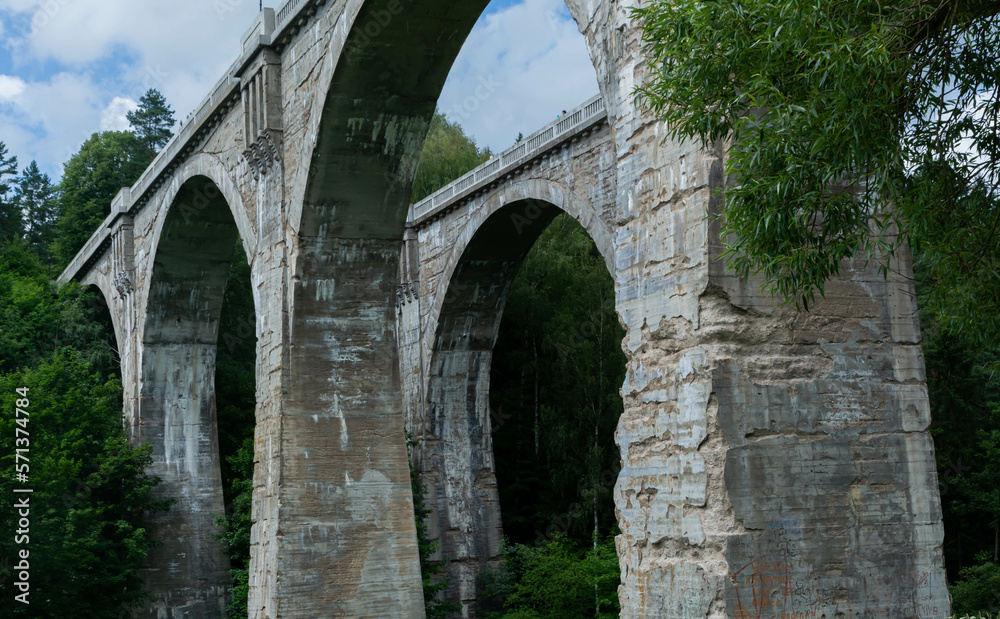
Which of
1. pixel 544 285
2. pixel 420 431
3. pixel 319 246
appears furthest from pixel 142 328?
pixel 544 285

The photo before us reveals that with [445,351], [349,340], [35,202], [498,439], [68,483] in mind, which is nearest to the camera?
[349,340]

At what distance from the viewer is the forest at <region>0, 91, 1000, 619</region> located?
18.1 m

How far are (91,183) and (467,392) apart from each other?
1703 cm

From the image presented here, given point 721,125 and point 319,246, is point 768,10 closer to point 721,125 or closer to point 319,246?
point 721,125

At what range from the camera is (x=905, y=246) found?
16.6ft

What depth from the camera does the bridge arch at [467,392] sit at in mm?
21234

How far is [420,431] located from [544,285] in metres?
6.79

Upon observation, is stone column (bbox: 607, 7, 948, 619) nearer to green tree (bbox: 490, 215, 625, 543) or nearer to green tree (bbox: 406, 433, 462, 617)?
green tree (bbox: 406, 433, 462, 617)

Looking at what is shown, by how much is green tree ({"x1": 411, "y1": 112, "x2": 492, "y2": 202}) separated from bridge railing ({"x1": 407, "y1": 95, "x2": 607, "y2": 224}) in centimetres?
853

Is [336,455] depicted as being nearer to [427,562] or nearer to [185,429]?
[427,562]

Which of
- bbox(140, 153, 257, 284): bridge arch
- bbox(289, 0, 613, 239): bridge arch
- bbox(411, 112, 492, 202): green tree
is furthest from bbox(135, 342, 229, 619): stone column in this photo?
bbox(411, 112, 492, 202): green tree

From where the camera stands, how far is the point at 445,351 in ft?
71.9

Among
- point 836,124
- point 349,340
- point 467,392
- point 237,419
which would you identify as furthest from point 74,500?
point 836,124

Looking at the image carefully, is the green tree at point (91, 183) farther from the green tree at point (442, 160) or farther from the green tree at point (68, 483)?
the green tree at point (442, 160)
